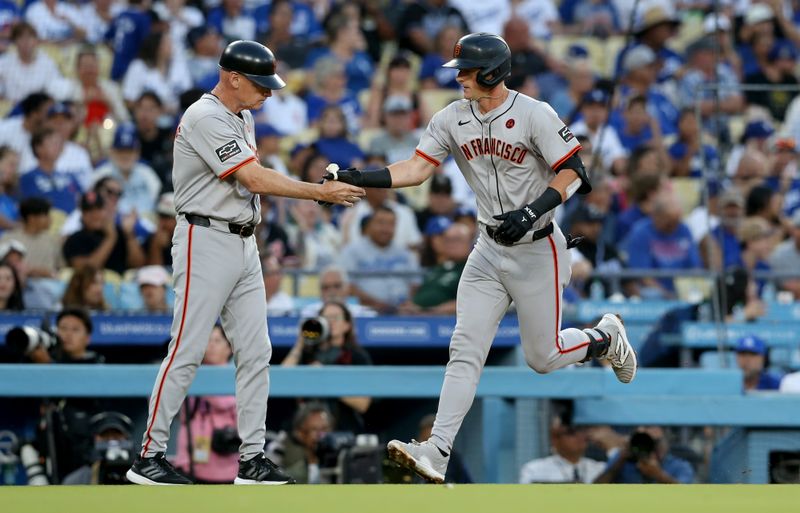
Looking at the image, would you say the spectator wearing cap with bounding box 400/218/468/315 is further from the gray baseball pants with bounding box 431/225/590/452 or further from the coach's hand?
the coach's hand

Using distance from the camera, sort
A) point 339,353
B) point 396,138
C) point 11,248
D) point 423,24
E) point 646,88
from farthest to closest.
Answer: point 423,24, point 646,88, point 396,138, point 11,248, point 339,353

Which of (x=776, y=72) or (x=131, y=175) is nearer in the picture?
(x=131, y=175)

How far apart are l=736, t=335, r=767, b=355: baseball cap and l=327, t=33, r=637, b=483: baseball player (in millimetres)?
3071

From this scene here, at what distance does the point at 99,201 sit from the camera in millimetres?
10352

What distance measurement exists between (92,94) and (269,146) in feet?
5.80

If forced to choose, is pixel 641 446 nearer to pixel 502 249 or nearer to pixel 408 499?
pixel 502 249

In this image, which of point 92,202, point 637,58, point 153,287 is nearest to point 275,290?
point 153,287

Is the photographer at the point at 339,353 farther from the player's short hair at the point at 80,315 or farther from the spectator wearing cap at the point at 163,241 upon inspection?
the spectator wearing cap at the point at 163,241

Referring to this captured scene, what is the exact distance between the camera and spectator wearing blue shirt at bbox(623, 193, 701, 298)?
1107 centimetres

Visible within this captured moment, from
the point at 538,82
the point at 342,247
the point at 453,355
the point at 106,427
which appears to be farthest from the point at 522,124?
the point at 538,82

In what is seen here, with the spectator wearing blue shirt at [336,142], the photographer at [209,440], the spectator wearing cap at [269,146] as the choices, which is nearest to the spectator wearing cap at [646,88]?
the spectator wearing blue shirt at [336,142]

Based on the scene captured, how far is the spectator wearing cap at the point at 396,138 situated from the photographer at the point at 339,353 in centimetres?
401

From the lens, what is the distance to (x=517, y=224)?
581cm

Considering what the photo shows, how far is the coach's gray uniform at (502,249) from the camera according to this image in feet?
19.7
